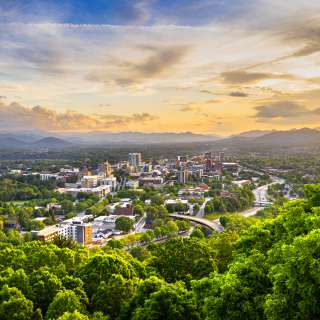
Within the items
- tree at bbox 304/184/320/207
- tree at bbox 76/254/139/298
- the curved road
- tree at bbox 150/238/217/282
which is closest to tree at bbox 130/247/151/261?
tree at bbox 150/238/217/282

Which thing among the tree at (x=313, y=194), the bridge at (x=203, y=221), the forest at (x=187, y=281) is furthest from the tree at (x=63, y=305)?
the bridge at (x=203, y=221)

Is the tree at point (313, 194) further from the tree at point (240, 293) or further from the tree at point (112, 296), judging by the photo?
the tree at point (112, 296)

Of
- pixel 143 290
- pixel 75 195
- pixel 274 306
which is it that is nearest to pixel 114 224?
pixel 75 195

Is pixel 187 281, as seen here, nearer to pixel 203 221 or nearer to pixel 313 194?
pixel 313 194

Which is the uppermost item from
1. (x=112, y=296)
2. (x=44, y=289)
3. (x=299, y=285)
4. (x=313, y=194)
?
(x=313, y=194)

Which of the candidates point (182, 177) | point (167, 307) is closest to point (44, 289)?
point (167, 307)

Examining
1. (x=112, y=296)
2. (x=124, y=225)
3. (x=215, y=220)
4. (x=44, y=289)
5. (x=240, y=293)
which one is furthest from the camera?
(x=215, y=220)
